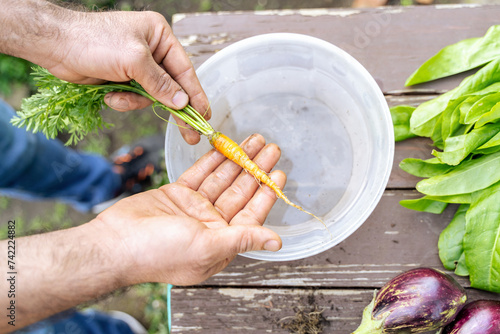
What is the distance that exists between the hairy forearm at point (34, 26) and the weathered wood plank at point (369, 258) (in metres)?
0.95

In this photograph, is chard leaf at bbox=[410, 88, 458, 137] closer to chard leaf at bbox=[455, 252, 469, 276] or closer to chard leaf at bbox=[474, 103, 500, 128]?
Result: chard leaf at bbox=[474, 103, 500, 128]

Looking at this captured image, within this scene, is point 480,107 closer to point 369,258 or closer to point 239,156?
point 369,258

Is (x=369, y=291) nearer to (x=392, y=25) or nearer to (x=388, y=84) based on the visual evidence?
(x=388, y=84)

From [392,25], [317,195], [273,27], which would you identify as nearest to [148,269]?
[317,195]

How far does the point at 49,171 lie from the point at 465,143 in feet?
5.32

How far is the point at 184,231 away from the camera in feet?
3.30

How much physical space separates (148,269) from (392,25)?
1229 mm

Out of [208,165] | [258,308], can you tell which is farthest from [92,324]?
[208,165]

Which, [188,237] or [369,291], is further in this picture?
[369,291]

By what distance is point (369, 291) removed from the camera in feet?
4.42

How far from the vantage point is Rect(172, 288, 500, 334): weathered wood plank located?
1.34m

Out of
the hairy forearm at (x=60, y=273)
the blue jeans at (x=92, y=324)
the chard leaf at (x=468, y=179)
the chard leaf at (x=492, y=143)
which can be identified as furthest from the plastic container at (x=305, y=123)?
the blue jeans at (x=92, y=324)

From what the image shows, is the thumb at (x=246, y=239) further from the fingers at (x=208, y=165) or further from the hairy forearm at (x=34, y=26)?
the hairy forearm at (x=34, y=26)

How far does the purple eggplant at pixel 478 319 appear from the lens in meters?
1.13
